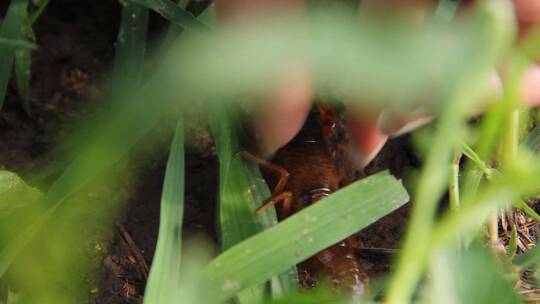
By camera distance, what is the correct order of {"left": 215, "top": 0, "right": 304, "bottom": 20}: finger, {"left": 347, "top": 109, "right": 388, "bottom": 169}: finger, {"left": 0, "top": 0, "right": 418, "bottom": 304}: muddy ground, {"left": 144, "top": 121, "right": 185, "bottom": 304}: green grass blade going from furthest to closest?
1. {"left": 0, "top": 0, "right": 418, "bottom": 304}: muddy ground
2. {"left": 347, "top": 109, "right": 388, "bottom": 169}: finger
3. {"left": 144, "top": 121, "right": 185, "bottom": 304}: green grass blade
4. {"left": 215, "top": 0, "right": 304, "bottom": 20}: finger

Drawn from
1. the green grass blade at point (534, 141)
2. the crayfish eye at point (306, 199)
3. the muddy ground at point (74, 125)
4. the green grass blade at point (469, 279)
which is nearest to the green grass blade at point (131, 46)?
the muddy ground at point (74, 125)

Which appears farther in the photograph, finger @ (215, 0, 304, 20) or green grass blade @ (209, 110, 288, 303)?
green grass blade @ (209, 110, 288, 303)

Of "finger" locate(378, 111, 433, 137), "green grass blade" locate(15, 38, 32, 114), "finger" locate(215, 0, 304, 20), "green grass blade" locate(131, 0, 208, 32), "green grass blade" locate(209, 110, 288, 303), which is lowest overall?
"green grass blade" locate(209, 110, 288, 303)

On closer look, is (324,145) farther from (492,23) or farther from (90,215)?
(492,23)

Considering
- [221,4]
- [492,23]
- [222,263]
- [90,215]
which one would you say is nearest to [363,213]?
[222,263]

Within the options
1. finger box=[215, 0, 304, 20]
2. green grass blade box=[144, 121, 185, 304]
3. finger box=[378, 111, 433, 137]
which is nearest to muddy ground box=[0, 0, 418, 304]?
green grass blade box=[144, 121, 185, 304]

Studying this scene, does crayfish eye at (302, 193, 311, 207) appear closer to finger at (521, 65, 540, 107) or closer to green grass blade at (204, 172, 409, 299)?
green grass blade at (204, 172, 409, 299)

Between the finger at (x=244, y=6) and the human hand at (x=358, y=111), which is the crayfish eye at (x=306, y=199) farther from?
the finger at (x=244, y=6)
